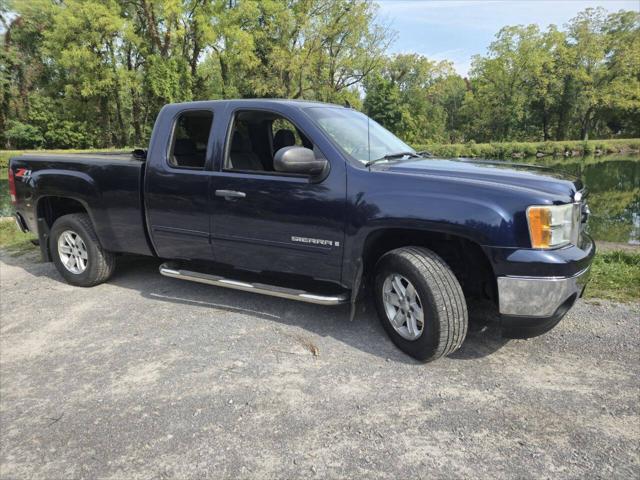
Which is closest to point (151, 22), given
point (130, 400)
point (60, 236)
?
point (60, 236)

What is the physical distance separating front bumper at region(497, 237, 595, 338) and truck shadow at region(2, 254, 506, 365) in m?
0.53

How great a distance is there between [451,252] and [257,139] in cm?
223

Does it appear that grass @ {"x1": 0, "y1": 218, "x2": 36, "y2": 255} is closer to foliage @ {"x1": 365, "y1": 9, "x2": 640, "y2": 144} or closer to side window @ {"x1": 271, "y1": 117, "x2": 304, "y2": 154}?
side window @ {"x1": 271, "y1": 117, "x2": 304, "y2": 154}

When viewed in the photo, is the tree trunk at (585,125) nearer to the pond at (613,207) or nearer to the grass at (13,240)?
the pond at (613,207)

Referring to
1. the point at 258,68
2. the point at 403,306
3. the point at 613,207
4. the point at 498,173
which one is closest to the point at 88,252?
the point at 403,306

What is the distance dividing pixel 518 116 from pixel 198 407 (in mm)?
59773

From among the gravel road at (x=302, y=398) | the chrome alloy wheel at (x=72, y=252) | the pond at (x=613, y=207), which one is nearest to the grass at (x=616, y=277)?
the gravel road at (x=302, y=398)

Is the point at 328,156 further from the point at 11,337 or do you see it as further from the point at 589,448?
the point at 11,337

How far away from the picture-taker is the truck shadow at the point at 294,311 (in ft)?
12.6

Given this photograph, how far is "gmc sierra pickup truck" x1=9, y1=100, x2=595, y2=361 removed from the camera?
10.6 ft

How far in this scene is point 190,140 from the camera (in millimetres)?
4883

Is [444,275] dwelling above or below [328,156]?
below

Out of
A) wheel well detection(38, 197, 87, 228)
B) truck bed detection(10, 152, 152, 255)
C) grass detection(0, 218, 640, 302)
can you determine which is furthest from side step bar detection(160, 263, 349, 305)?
grass detection(0, 218, 640, 302)

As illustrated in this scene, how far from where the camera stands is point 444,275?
3.43 metres
